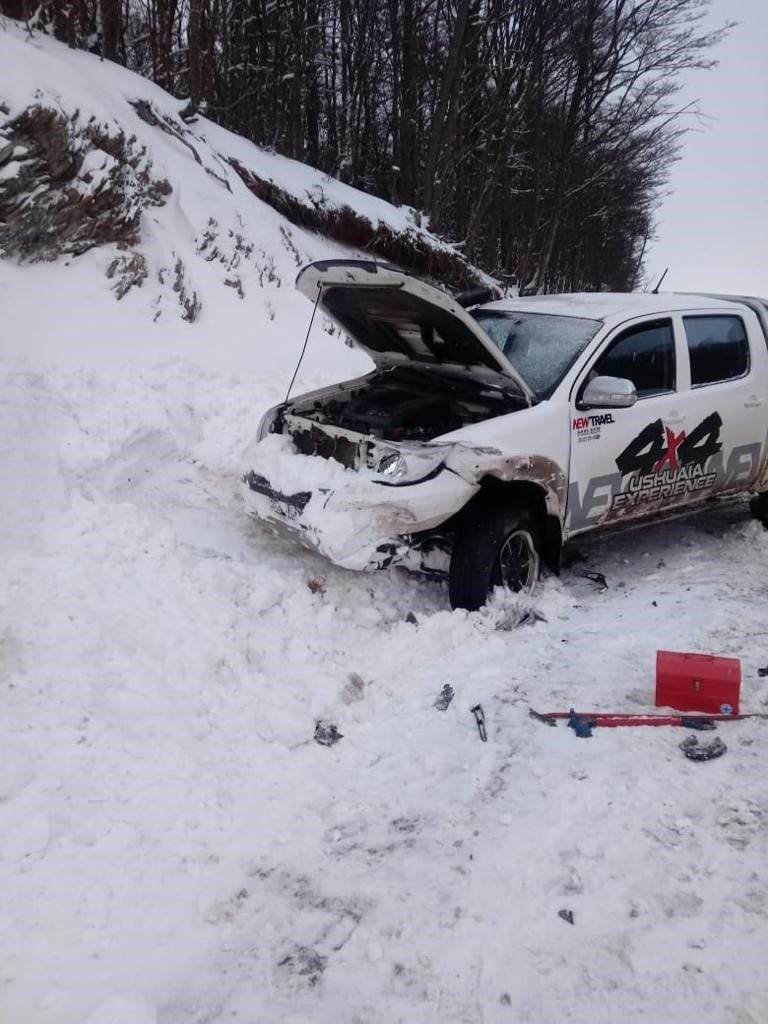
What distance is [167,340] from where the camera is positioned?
741cm

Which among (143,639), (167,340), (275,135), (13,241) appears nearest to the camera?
(143,639)

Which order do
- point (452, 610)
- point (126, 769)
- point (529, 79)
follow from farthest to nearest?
1. point (529, 79)
2. point (452, 610)
3. point (126, 769)

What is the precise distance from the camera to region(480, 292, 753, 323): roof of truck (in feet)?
16.5

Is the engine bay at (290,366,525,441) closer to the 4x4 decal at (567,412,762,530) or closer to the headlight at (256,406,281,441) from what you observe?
the headlight at (256,406,281,441)

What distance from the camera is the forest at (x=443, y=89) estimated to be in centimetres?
1275

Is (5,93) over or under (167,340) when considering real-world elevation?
over

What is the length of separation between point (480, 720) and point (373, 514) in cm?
119

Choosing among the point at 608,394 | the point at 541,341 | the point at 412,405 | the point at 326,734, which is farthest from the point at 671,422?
the point at 326,734

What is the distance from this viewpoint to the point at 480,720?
3.48m

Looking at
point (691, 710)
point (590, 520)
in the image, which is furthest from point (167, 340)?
point (691, 710)

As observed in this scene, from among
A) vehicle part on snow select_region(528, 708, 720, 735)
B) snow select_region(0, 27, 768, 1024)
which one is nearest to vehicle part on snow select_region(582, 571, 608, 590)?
snow select_region(0, 27, 768, 1024)

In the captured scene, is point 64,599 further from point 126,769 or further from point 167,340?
point 167,340

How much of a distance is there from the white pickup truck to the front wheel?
1cm

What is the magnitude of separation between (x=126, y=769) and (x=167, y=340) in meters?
5.22
